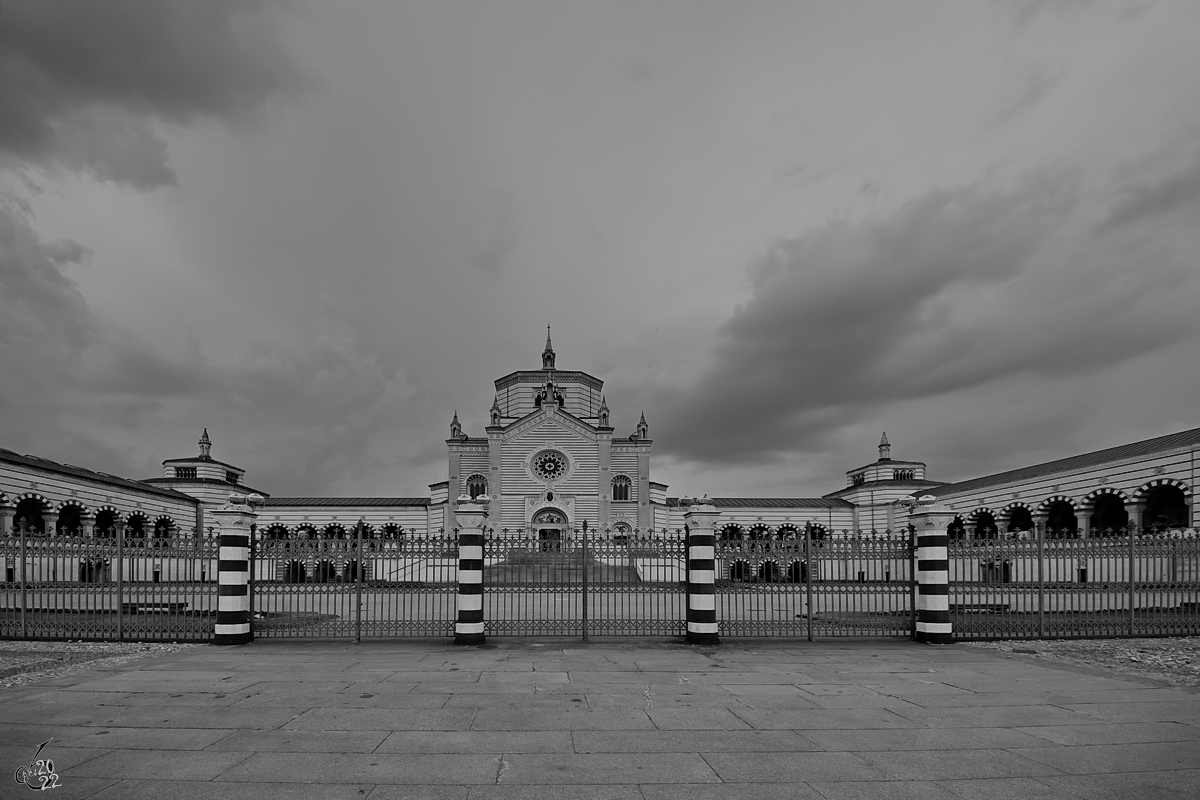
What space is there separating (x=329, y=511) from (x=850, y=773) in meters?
59.7

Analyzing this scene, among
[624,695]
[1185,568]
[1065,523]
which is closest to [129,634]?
[624,695]

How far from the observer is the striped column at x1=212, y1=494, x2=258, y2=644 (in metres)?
12.4

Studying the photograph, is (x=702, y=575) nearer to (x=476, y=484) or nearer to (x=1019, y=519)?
(x=1019, y=519)

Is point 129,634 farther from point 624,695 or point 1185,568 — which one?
point 1185,568

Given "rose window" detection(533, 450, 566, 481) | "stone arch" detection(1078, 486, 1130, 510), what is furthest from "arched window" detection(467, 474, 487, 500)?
"stone arch" detection(1078, 486, 1130, 510)

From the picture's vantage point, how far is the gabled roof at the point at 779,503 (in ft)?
205

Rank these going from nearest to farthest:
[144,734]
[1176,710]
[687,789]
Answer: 1. [687,789]
2. [144,734]
3. [1176,710]

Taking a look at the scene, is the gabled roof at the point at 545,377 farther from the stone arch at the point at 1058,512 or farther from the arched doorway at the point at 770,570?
the arched doorway at the point at 770,570

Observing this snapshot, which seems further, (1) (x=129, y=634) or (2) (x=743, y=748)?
(1) (x=129, y=634)

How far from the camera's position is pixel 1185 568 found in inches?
603

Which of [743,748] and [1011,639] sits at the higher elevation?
[743,748]

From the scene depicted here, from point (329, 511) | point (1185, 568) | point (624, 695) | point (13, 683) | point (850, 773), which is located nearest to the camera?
point (850, 773)

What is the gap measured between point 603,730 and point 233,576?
843 cm

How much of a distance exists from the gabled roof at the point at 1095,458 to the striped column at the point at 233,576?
32.1m
